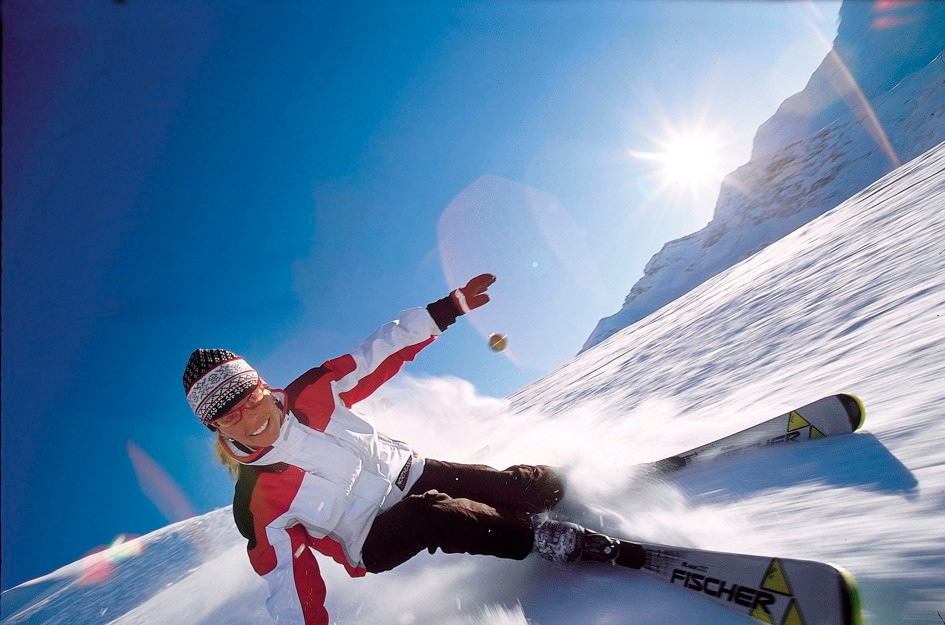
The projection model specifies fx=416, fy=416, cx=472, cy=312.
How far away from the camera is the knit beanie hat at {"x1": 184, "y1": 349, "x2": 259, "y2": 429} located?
7.62 feet

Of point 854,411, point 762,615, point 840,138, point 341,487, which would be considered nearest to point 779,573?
point 762,615

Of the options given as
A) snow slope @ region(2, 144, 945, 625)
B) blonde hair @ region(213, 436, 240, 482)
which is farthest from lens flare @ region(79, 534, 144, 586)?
blonde hair @ region(213, 436, 240, 482)

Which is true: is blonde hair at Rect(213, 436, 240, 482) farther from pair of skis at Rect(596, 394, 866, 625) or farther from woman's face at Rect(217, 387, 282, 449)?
pair of skis at Rect(596, 394, 866, 625)

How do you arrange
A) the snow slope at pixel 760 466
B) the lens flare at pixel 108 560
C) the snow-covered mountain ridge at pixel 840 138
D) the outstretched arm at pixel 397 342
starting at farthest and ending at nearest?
1. the snow-covered mountain ridge at pixel 840 138
2. the lens flare at pixel 108 560
3. the outstretched arm at pixel 397 342
4. the snow slope at pixel 760 466

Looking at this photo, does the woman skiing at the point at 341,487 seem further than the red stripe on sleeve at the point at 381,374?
No

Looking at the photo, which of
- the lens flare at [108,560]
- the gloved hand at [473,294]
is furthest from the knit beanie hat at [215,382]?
the lens flare at [108,560]

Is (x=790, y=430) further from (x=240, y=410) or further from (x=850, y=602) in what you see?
(x=240, y=410)

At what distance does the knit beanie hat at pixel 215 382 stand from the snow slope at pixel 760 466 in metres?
1.03

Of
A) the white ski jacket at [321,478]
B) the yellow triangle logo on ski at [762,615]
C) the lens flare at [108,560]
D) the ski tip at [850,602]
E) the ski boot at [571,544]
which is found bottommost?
the yellow triangle logo on ski at [762,615]

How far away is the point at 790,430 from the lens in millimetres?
2230

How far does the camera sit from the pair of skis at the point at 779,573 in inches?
46.4

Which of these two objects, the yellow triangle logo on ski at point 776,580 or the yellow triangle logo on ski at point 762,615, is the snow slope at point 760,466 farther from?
the yellow triangle logo on ski at point 776,580

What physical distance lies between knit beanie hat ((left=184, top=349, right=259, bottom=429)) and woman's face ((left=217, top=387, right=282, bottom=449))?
0.04m

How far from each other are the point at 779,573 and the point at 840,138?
81.7 metres
